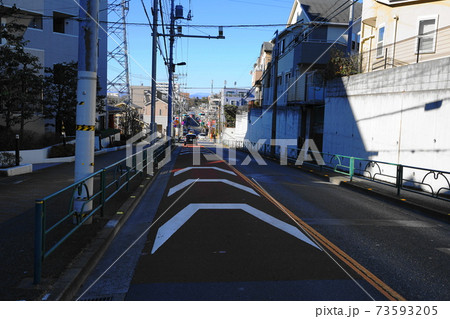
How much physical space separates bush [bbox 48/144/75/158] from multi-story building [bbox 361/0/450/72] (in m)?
17.0

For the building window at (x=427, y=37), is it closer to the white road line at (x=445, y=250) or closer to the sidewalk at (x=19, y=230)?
the white road line at (x=445, y=250)

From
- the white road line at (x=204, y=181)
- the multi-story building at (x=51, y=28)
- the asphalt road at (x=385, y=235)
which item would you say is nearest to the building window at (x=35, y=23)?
the multi-story building at (x=51, y=28)

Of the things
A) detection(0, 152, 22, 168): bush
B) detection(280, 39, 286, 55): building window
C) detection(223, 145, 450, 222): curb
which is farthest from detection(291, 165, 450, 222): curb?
detection(280, 39, 286, 55): building window

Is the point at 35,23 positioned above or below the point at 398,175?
above

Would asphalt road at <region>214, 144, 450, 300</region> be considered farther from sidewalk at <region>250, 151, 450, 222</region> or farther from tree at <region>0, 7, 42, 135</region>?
tree at <region>0, 7, 42, 135</region>

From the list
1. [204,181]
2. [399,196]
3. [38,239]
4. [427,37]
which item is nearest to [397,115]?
[427,37]

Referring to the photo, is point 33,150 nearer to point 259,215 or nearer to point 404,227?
point 259,215

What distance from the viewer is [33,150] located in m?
20.5

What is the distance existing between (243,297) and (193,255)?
1834 millimetres

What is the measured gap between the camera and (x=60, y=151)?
22.2 m

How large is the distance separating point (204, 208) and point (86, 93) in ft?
14.1

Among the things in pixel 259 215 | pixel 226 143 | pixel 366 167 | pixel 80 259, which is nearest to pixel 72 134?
pixel 366 167

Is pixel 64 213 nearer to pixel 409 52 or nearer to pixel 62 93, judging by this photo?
pixel 409 52

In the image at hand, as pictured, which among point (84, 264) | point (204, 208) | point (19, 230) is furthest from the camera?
point (204, 208)
